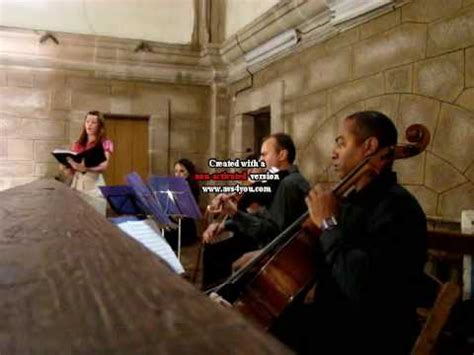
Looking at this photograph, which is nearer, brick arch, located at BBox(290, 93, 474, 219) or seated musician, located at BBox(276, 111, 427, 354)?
seated musician, located at BBox(276, 111, 427, 354)

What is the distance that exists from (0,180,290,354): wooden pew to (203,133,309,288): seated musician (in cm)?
199

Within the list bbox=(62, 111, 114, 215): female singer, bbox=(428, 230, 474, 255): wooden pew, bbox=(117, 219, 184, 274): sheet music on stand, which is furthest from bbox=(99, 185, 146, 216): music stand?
bbox=(428, 230, 474, 255): wooden pew

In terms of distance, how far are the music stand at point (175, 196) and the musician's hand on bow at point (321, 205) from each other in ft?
4.88

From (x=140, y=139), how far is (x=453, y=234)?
4.08 m

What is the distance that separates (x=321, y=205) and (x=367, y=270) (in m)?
0.24

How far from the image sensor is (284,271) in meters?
1.51

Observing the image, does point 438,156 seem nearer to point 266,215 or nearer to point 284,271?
point 266,215

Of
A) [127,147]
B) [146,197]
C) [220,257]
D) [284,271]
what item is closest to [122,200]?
[146,197]

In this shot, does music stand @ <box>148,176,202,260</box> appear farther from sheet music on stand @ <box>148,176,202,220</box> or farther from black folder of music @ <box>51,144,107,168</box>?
black folder of music @ <box>51,144,107,168</box>

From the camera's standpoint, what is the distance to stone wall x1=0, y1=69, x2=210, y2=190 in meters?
5.04

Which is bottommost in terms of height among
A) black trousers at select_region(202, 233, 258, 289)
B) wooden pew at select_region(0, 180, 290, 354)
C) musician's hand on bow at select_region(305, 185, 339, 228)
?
black trousers at select_region(202, 233, 258, 289)

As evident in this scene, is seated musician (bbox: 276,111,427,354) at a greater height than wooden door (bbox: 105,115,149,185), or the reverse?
wooden door (bbox: 105,115,149,185)

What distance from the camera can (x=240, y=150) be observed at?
5324 mm

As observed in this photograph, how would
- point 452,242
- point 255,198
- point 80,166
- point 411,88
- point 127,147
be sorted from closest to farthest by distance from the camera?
point 452,242 < point 411,88 < point 255,198 < point 80,166 < point 127,147
